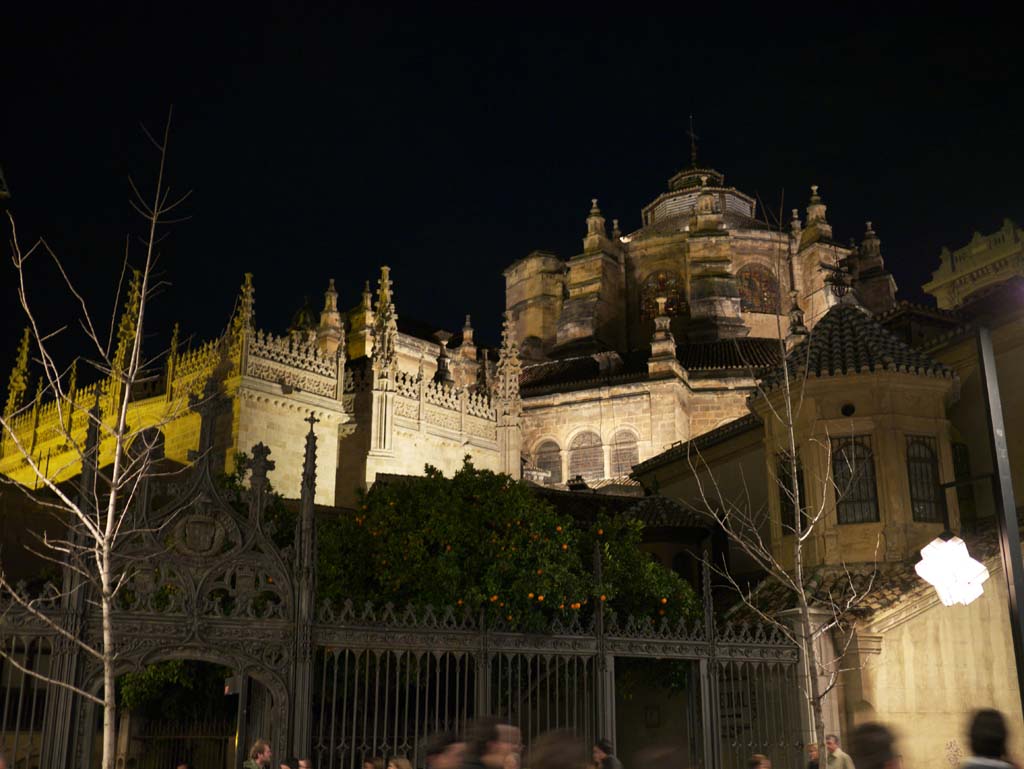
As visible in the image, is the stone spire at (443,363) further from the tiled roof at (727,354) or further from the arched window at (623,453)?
the tiled roof at (727,354)

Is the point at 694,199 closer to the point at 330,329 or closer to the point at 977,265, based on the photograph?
the point at 977,265

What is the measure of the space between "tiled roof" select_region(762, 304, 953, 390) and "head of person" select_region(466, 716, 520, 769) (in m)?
13.5

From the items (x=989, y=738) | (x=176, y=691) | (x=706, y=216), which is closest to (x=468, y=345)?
(x=706, y=216)

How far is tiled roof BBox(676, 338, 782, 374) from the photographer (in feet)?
133

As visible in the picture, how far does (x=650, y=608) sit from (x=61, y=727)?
9160 mm

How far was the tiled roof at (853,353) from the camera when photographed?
18125mm

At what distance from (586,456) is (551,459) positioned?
1.74 metres

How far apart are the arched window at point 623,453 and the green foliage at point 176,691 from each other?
26.7 m

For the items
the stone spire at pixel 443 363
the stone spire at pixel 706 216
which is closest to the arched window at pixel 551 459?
the stone spire at pixel 443 363

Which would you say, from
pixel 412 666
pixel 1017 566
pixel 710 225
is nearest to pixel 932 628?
pixel 1017 566

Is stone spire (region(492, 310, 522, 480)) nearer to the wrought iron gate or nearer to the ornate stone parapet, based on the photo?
the ornate stone parapet

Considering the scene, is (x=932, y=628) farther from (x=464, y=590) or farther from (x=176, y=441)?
(x=176, y=441)

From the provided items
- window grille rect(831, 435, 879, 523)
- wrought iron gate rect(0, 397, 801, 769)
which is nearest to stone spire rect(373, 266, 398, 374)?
window grille rect(831, 435, 879, 523)

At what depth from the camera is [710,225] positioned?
49.3 m
